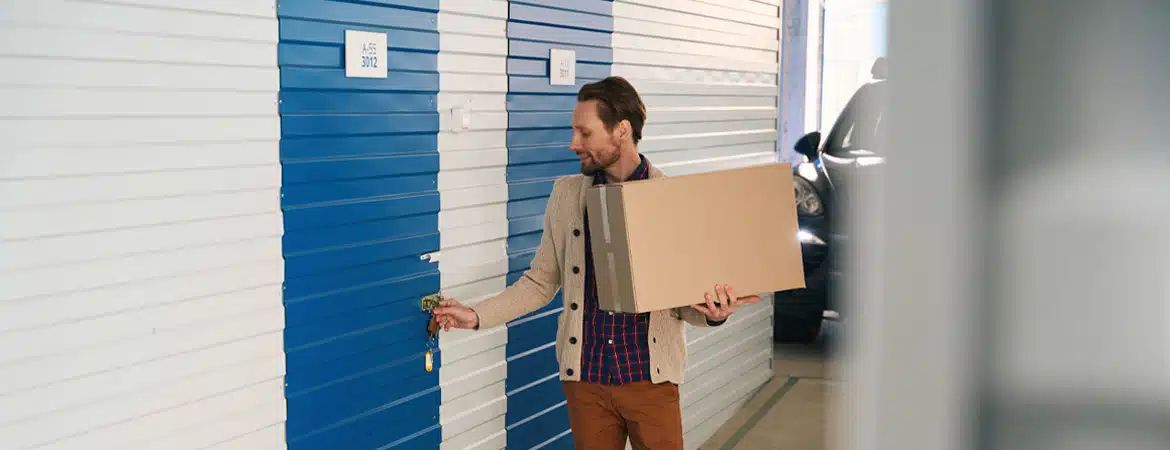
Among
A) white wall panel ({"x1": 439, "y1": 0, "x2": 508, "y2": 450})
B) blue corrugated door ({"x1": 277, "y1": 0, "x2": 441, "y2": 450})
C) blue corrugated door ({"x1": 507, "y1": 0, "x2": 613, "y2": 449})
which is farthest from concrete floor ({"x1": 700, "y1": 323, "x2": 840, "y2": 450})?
blue corrugated door ({"x1": 277, "y1": 0, "x2": 441, "y2": 450})

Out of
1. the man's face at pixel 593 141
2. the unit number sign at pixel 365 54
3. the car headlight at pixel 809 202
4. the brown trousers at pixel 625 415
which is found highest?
the unit number sign at pixel 365 54

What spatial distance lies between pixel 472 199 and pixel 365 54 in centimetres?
69

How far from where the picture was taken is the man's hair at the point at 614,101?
3.20 meters

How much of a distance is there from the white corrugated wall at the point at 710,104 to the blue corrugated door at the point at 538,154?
11.7 inches

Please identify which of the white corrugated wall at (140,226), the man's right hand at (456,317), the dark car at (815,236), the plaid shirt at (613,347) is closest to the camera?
the white corrugated wall at (140,226)

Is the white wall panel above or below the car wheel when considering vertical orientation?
above

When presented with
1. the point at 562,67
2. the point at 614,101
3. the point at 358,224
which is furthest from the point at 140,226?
the point at 562,67

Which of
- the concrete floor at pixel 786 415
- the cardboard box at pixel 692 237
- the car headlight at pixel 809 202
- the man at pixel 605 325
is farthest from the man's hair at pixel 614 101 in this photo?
the car headlight at pixel 809 202

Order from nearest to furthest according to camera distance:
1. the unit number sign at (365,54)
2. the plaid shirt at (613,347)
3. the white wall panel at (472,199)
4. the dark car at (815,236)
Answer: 1. the unit number sign at (365,54)
2. the plaid shirt at (613,347)
3. the white wall panel at (472,199)
4. the dark car at (815,236)

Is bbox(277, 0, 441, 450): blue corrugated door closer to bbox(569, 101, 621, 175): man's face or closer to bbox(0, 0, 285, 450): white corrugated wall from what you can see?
bbox(0, 0, 285, 450): white corrugated wall

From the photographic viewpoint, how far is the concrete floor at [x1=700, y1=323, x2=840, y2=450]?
5.53m

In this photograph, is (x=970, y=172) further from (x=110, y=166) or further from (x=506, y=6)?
(x=506, y=6)

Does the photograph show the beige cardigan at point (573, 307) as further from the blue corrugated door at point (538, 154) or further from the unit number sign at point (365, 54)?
the unit number sign at point (365, 54)

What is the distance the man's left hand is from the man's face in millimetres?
485
